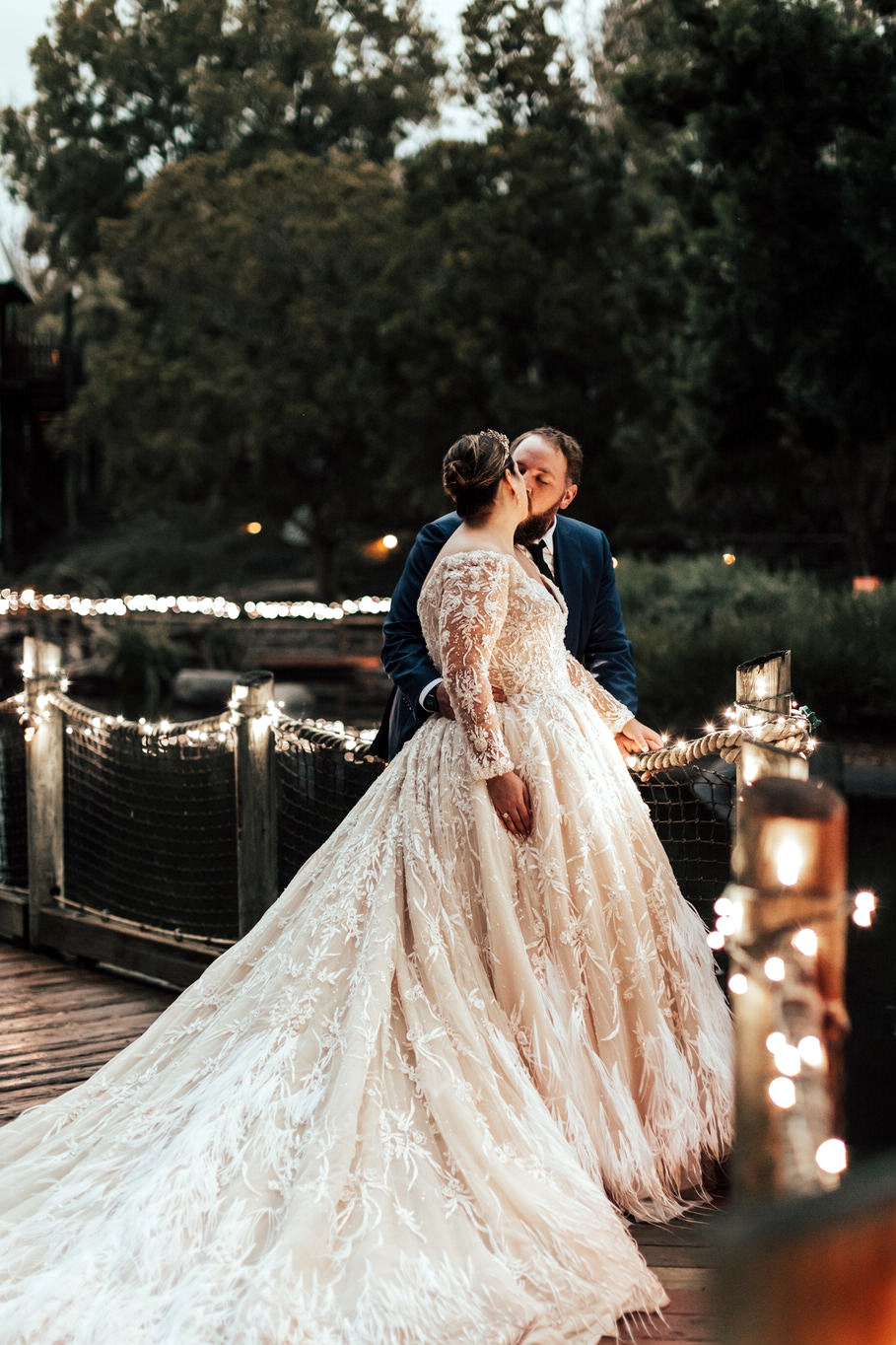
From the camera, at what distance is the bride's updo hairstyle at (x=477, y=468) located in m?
2.95

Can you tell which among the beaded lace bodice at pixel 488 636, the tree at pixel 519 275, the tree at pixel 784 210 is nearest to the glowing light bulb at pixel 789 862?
the beaded lace bodice at pixel 488 636

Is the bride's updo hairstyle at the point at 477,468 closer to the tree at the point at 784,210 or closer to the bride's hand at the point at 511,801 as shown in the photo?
the bride's hand at the point at 511,801

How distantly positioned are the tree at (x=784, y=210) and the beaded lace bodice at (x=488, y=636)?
11.5 m

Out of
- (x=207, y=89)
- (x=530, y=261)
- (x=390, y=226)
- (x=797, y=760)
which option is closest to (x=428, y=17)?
(x=207, y=89)

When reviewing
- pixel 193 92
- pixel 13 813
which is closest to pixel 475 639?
pixel 13 813

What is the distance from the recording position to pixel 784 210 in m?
14.2

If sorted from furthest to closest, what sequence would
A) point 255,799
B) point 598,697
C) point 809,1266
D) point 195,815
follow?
point 195,815 < point 255,799 < point 598,697 < point 809,1266

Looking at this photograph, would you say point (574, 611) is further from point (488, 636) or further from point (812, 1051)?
point (812, 1051)

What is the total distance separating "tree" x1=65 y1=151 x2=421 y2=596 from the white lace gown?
19.9 m

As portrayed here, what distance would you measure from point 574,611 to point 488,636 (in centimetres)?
94

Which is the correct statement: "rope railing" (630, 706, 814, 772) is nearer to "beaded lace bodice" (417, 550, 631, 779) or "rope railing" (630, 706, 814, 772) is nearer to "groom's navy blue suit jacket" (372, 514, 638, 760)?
"groom's navy blue suit jacket" (372, 514, 638, 760)

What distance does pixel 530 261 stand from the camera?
21.7m

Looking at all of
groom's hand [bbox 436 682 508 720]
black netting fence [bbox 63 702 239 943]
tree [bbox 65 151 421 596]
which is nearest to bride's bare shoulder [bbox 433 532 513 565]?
groom's hand [bbox 436 682 508 720]

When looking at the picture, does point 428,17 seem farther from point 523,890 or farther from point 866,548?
point 523,890
